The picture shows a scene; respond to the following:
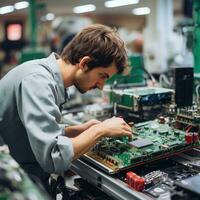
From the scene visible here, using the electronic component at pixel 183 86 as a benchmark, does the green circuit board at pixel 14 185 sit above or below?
below

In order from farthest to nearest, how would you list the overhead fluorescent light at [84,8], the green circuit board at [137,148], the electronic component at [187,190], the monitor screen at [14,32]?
1. the overhead fluorescent light at [84,8]
2. the monitor screen at [14,32]
3. the green circuit board at [137,148]
4. the electronic component at [187,190]

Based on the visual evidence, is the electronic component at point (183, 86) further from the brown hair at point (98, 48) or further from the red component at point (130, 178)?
the red component at point (130, 178)

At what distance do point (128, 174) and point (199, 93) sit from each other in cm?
101

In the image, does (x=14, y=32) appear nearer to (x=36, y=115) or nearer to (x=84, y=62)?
(x=84, y=62)

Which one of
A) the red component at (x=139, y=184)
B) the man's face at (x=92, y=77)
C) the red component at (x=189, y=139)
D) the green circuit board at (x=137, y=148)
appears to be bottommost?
the red component at (x=139, y=184)

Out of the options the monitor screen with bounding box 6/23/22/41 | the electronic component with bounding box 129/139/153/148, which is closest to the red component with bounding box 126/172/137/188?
the electronic component with bounding box 129/139/153/148

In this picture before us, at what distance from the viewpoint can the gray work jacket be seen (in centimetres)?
138

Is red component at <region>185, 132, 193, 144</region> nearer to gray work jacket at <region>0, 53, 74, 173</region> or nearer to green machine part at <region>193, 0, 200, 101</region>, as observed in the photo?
gray work jacket at <region>0, 53, 74, 173</region>

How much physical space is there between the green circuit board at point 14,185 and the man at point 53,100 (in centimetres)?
19

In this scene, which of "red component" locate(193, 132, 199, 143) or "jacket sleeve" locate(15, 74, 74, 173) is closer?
"jacket sleeve" locate(15, 74, 74, 173)

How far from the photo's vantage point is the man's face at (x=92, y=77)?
63.0 inches

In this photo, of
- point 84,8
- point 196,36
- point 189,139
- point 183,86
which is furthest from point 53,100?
point 84,8

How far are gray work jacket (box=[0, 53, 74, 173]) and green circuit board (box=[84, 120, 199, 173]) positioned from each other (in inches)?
7.1

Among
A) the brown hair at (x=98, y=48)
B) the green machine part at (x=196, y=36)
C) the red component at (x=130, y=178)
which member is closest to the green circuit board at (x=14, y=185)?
the red component at (x=130, y=178)
